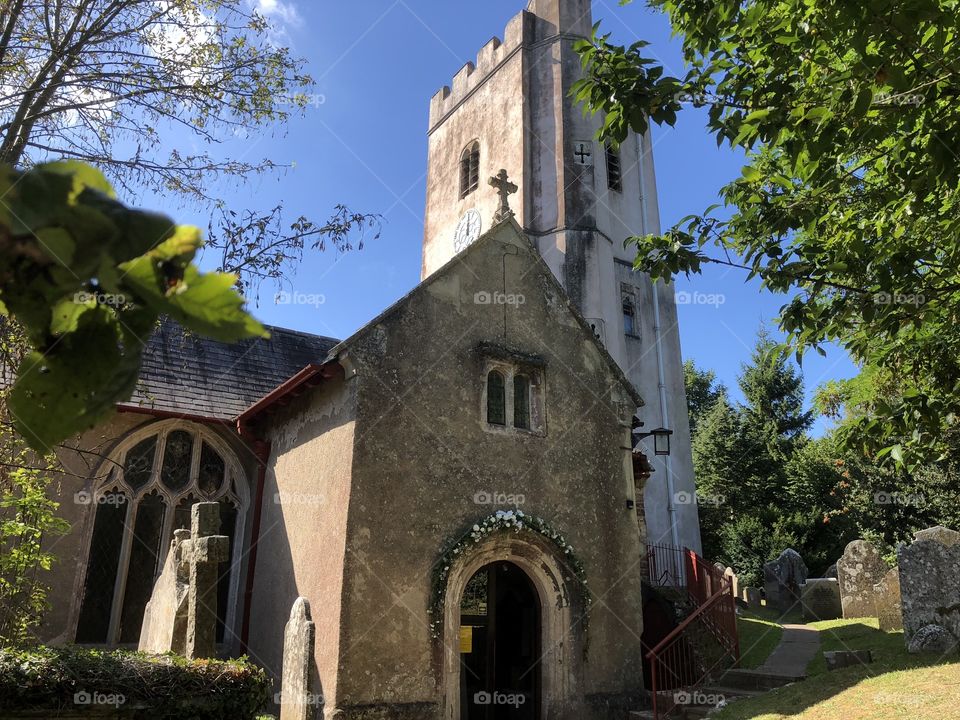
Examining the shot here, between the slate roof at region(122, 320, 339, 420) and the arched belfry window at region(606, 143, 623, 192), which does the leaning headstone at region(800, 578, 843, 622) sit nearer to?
the arched belfry window at region(606, 143, 623, 192)

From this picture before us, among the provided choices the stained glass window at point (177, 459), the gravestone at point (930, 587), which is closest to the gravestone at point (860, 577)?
the gravestone at point (930, 587)

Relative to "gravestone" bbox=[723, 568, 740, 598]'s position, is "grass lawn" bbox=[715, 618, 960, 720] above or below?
below

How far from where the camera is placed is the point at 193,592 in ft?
25.4

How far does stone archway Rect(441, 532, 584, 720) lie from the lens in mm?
10117

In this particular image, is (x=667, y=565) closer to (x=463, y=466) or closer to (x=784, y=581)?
(x=784, y=581)

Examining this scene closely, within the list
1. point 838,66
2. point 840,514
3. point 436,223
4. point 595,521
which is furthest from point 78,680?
point 840,514

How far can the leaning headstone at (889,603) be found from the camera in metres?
13.6

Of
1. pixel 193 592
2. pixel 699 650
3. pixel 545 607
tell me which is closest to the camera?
pixel 193 592

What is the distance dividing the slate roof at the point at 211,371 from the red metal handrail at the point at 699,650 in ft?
30.6

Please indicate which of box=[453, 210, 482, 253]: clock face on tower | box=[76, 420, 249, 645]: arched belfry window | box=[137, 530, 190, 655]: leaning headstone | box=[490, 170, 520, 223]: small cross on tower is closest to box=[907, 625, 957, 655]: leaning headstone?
box=[490, 170, 520, 223]: small cross on tower

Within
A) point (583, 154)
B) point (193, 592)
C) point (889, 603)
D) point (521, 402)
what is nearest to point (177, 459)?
point (193, 592)

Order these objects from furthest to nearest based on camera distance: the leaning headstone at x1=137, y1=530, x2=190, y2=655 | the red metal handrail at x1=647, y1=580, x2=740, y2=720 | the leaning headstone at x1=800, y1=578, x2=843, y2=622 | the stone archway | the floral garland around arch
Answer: the leaning headstone at x1=800, y1=578, x2=843, y2=622, the red metal handrail at x1=647, y1=580, x2=740, y2=720, the stone archway, the floral garland around arch, the leaning headstone at x1=137, y1=530, x2=190, y2=655

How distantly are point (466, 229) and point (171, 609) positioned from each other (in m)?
18.9

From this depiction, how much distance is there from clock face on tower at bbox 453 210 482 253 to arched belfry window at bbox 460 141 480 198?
50.3 inches
